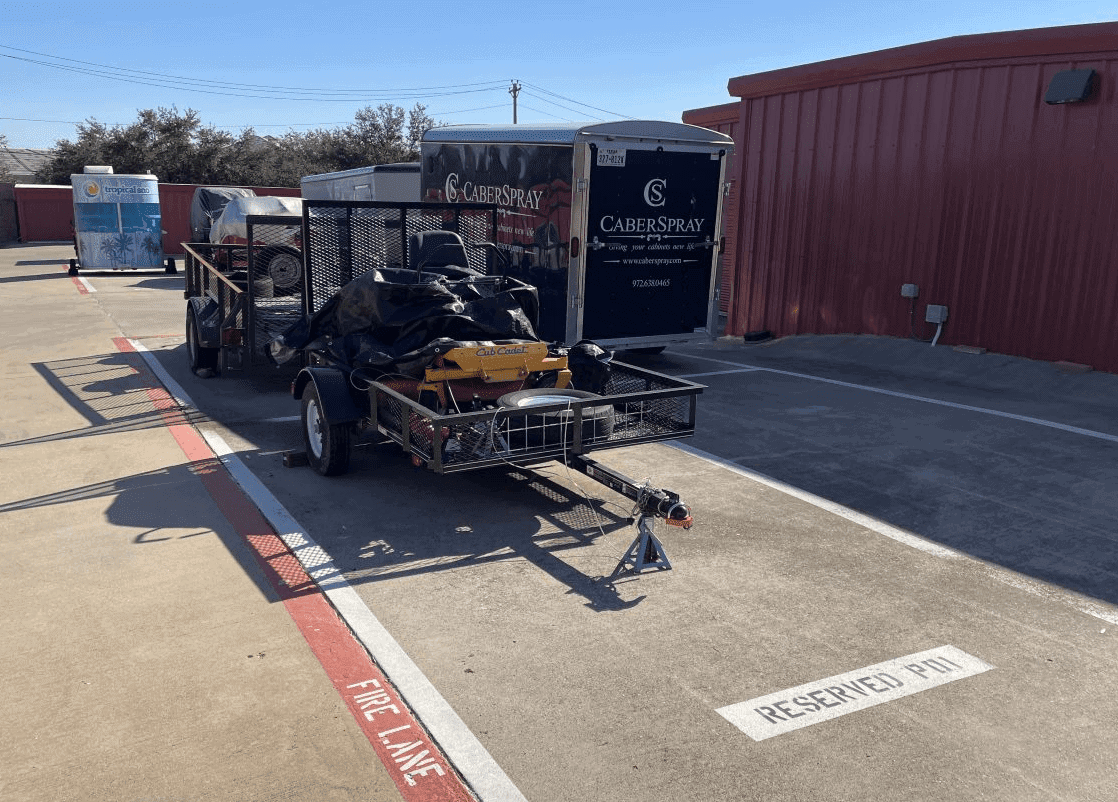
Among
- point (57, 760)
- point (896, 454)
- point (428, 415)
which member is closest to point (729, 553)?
point (428, 415)

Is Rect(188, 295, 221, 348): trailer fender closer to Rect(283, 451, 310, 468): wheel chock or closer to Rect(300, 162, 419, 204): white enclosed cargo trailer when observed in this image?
Rect(283, 451, 310, 468): wheel chock

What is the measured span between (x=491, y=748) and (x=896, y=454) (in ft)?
19.6

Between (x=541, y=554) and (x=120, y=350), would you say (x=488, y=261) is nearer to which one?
(x=541, y=554)

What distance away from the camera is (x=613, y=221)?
38.1 feet

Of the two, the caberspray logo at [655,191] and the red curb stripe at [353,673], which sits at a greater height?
the caberspray logo at [655,191]

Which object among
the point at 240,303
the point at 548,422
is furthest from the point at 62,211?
the point at 548,422

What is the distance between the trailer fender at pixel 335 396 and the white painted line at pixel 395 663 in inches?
31.1

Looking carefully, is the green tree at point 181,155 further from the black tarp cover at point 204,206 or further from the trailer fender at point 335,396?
the trailer fender at point 335,396

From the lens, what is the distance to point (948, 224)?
13.5 meters

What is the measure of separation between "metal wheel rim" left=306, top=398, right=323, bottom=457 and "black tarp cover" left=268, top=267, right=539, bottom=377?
0.46 meters

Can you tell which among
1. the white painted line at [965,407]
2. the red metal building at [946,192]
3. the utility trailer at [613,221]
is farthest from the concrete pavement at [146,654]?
the red metal building at [946,192]

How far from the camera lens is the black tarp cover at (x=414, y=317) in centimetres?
721

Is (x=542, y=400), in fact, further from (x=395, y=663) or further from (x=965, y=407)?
(x=965, y=407)

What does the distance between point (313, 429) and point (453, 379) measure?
152 cm
